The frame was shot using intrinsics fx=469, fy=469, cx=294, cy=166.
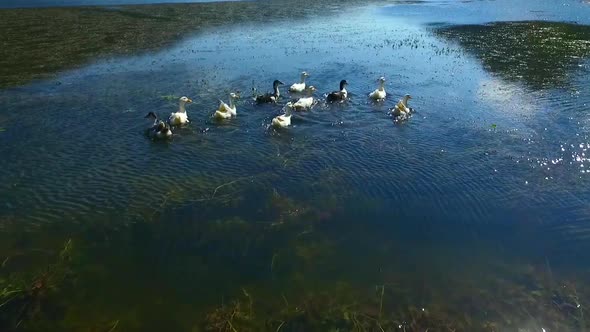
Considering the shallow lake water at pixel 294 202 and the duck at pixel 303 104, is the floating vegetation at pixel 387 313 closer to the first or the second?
the shallow lake water at pixel 294 202

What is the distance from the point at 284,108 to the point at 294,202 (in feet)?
22.1

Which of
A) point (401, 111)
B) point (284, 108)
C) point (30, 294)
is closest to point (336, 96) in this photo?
point (284, 108)

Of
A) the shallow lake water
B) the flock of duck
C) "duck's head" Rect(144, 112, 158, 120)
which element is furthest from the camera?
"duck's head" Rect(144, 112, 158, 120)

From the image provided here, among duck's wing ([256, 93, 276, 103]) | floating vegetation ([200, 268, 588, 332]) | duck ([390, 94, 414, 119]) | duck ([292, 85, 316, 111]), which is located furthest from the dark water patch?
floating vegetation ([200, 268, 588, 332])

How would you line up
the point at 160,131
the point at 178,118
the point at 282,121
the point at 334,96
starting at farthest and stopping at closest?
the point at 334,96, the point at 282,121, the point at 178,118, the point at 160,131

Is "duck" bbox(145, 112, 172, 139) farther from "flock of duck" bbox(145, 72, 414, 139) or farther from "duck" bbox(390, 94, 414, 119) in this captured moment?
"duck" bbox(390, 94, 414, 119)

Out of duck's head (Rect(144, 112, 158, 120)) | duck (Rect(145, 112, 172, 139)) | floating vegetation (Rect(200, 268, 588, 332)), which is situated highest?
duck's head (Rect(144, 112, 158, 120))

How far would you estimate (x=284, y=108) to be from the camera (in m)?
17.9

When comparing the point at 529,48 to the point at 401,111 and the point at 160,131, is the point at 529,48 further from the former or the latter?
the point at 160,131

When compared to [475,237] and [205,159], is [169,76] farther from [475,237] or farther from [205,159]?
[475,237]

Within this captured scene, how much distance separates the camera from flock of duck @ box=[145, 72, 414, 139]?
15905 millimetres

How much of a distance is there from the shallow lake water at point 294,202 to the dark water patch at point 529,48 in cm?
32

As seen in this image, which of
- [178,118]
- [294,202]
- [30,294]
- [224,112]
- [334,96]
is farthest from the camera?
[334,96]

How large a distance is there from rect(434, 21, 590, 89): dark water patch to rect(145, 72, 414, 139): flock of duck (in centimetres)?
806
